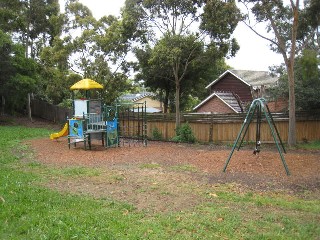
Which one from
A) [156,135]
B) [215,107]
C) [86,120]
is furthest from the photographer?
[215,107]

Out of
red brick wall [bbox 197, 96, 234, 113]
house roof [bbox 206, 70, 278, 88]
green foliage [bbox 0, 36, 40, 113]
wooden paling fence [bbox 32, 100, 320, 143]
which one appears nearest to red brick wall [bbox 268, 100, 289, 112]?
wooden paling fence [bbox 32, 100, 320, 143]

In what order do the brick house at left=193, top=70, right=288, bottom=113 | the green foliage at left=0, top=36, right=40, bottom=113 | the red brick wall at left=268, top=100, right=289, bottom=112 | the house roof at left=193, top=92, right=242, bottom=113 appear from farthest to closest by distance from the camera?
the brick house at left=193, top=70, right=288, bottom=113 < the house roof at left=193, top=92, right=242, bottom=113 < the green foliage at left=0, top=36, right=40, bottom=113 < the red brick wall at left=268, top=100, right=289, bottom=112

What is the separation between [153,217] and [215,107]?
2285 centimetres

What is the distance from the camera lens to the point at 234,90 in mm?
30594

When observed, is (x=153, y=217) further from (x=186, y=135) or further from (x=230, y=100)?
(x=230, y=100)

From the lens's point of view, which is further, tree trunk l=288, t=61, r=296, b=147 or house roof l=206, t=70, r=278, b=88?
house roof l=206, t=70, r=278, b=88

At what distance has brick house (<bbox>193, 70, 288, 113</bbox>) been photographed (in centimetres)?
2619

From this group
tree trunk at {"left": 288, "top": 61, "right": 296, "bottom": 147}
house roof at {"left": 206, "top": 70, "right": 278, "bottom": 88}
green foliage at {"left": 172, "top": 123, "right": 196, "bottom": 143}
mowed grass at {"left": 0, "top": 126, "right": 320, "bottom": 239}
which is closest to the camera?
mowed grass at {"left": 0, "top": 126, "right": 320, "bottom": 239}

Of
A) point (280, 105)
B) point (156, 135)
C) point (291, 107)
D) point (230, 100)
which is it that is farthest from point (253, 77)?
point (291, 107)

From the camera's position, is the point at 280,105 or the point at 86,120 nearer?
the point at 86,120

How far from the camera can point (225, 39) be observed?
17.2 m

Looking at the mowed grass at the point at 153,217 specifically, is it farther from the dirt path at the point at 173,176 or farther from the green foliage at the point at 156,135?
the green foliage at the point at 156,135

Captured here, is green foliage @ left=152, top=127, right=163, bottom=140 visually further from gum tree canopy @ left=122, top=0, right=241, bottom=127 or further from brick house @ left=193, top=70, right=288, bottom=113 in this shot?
brick house @ left=193, top=70, right=288, bottom=113

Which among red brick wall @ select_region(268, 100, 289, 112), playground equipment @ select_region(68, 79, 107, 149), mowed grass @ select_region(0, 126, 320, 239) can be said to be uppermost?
red brick wall @ select_region(268, 100, 289, 112)
